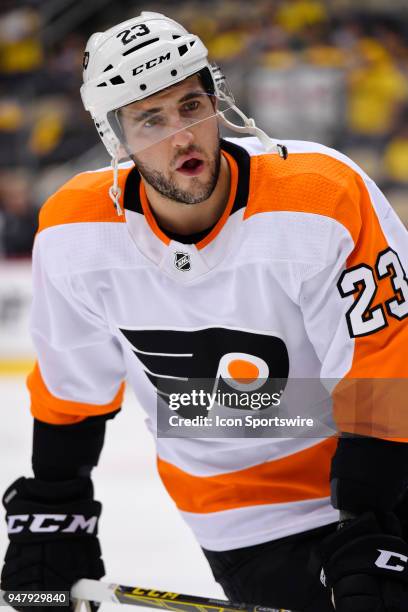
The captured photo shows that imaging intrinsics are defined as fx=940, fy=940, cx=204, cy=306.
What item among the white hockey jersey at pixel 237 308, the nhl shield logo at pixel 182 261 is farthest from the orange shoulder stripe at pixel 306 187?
the nhl shield logo at pixel 182 261

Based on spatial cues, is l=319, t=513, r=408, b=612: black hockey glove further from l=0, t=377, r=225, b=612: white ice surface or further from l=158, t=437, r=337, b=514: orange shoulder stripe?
l=0, t=377, r=225, b=612: white ice surface

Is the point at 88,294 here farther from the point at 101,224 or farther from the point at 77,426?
the point at 77,426

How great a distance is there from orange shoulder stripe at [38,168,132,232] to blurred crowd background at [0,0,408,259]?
387 centimetres

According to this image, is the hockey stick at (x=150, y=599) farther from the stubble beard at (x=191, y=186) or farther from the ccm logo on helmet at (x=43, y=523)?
the stubble beard at (x=191, y=186)

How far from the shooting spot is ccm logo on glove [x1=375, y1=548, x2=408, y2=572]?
1.42m

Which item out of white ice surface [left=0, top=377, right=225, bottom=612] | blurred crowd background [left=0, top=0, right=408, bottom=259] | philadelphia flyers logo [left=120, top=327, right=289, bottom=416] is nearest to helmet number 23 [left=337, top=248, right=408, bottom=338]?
philadelphia flyers logo [left=120, top=327, right=289, bottom=416]

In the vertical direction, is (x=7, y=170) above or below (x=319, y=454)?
below

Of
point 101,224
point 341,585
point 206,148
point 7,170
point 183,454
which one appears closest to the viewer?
point 341,585

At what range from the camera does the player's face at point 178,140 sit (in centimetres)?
157

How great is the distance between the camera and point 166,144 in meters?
1.58

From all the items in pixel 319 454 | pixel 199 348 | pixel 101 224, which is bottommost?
pixel 319 454

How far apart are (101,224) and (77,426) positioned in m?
0.42

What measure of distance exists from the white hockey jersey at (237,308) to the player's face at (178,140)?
0.23ft

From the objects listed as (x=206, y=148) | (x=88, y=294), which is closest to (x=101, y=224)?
(x=88, y=294)
